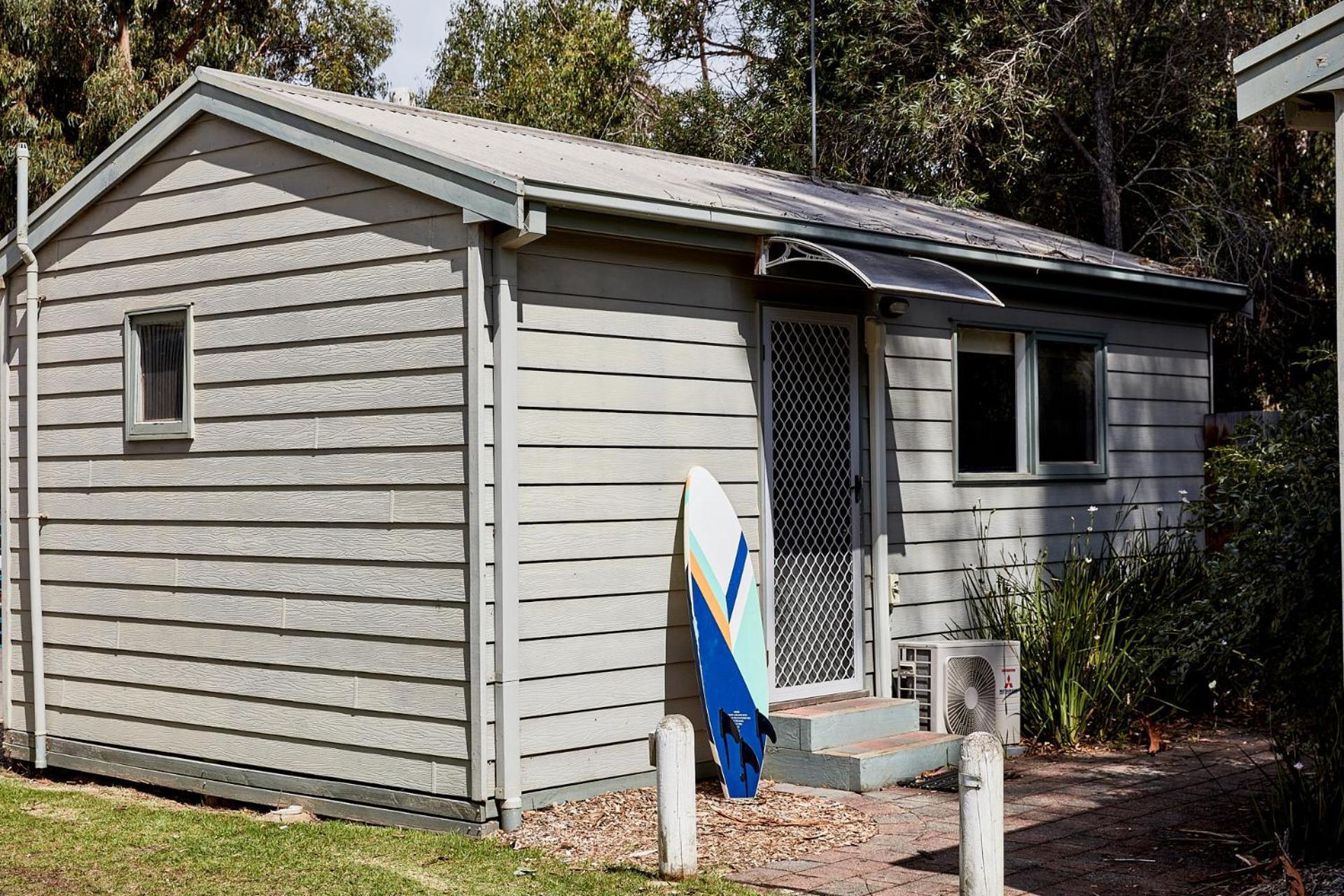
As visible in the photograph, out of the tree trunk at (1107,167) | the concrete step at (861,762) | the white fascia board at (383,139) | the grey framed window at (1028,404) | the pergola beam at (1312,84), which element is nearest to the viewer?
the pergola beam at (1312,84)

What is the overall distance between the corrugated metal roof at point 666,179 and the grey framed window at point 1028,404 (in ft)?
2.05

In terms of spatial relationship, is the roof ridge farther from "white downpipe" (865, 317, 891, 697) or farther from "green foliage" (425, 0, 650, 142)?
"green foliage" (425, 0, 650, 142)

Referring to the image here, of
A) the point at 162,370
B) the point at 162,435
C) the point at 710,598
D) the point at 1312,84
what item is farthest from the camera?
the point at 162,370

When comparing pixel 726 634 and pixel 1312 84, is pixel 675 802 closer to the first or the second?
pixel 726 634

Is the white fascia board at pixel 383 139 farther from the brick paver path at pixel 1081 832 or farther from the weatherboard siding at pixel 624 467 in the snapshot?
the brick paver path at pixel 1081 832

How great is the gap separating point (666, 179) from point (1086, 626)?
3.62 meters

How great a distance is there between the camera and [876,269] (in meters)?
7.66

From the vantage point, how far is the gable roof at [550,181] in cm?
686

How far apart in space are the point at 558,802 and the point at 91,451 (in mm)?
3807

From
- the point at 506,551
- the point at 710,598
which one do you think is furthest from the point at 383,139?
the point at 710,598

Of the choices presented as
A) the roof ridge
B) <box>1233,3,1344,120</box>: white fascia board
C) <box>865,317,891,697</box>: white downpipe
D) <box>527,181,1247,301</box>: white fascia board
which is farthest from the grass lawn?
the roof ridge

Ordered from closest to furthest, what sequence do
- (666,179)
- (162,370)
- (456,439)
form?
(456,439), (162,370), (666,179)

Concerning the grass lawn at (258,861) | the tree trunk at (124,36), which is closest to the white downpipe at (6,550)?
the grass lawn at (258,861)

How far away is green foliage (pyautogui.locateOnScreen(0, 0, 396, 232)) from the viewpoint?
2016 cm
